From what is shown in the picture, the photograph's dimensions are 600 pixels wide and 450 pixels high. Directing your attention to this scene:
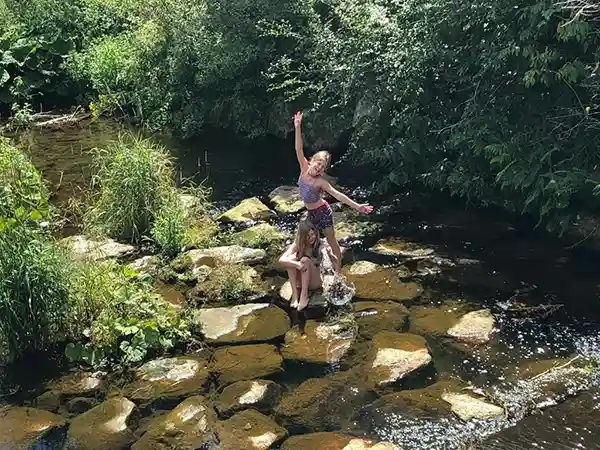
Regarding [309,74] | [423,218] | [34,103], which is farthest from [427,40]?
[34,103]

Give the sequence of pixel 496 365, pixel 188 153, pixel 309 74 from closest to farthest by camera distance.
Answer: pixel 496 365 < pixel 309 74 < pixel 188 153

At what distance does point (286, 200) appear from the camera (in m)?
11.7

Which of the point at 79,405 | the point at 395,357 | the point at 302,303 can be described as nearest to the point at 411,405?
A: the point at 395,357

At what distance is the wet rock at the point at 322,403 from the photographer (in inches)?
245

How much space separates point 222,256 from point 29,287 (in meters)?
3.13

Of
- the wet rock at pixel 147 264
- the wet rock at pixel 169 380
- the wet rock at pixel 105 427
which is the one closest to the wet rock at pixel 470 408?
the wet rock at pixel 169 380

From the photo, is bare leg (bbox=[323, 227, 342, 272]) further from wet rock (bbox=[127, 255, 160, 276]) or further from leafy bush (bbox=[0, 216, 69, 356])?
leafy bush (bbox=[0, 216, 69, 356])

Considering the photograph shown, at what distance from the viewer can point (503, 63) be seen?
9.73 metres

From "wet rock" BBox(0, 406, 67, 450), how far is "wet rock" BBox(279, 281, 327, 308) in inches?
120

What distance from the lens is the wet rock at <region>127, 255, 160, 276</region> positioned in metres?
9.31

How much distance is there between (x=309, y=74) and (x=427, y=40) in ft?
12.1

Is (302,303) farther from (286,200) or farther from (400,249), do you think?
(286,200)

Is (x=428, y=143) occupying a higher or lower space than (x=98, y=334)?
higher

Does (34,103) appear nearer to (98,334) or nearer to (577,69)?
(98,334)
